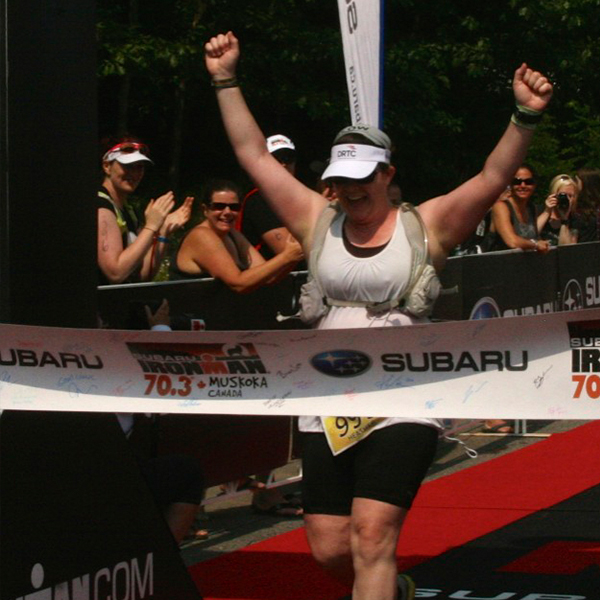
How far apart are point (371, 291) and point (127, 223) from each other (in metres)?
2.71

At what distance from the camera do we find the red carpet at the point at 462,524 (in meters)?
6.42

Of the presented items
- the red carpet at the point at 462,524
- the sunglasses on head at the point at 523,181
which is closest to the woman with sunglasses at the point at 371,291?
the red carpet at the point at 462,524

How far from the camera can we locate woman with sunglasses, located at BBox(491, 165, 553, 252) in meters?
11.0

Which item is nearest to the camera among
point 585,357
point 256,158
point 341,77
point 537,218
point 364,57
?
point 585,357

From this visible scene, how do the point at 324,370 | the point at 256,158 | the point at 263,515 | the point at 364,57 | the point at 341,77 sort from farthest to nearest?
the point at 341,77 < the point at 263,515 < the point at 364,57 < the point at 256,158 < the point at 324,370

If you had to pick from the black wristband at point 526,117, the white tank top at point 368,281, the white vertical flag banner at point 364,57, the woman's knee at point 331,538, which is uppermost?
the white vertical flag banner at point 364,57

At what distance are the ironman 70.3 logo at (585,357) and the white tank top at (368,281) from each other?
65 centimetres

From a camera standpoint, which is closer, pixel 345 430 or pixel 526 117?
pixel 526 117

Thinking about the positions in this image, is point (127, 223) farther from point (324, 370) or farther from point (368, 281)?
point (324, 370)

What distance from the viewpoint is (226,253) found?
299 inches

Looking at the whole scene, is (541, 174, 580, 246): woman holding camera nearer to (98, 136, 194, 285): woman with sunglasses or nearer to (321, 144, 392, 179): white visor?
(98, 136, 194, 285): woman with sunglasses

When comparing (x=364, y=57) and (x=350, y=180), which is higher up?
(x=364, y=57)

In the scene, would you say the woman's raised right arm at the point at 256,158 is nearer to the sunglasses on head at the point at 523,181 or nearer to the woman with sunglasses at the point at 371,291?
the woman with sunglasses at the point at 371,291

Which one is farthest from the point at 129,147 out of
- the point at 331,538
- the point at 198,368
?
the point at 331,538
